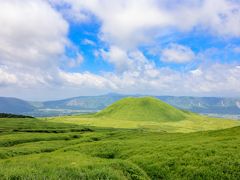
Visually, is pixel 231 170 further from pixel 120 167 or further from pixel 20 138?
pixel 20 138

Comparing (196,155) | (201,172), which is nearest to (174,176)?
(201,172)

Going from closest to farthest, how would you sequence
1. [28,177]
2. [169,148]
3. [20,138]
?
[28,177] → [169,148] → [20,138]

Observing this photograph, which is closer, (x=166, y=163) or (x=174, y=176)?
(x=174, y=176)

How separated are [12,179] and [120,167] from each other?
429 inches

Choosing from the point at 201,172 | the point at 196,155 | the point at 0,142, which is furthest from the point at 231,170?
the point at 0,142

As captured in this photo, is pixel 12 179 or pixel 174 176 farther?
pixel 174 176

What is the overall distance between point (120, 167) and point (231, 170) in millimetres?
11727

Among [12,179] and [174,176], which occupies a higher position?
→ [12,179]

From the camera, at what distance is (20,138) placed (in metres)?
85.7

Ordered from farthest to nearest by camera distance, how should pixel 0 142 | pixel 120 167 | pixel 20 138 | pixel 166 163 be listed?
pixel 20 138
pixel 0 142
pixel 166 163
pixel 120 167

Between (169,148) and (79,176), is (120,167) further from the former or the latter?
(169,148)

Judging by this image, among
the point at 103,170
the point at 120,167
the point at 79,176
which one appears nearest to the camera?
the point at 79,176

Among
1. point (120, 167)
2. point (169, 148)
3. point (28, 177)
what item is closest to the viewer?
point (28, 177)

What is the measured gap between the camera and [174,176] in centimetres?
2636
